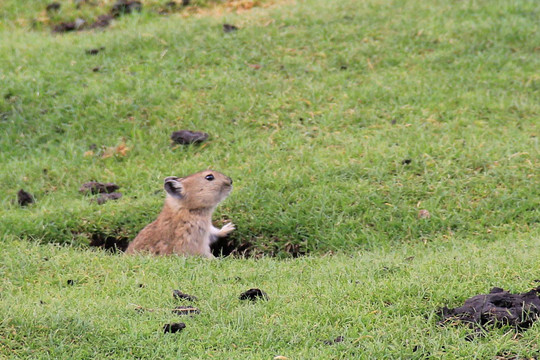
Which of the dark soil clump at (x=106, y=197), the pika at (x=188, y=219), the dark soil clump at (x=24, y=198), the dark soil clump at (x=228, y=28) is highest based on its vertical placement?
the dark soil clump at (x=228, y=28)

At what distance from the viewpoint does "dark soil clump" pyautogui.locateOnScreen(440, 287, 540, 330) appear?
5246 mm

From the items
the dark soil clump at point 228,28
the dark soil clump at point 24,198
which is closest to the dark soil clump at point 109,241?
the dark soil clump at point 24,198

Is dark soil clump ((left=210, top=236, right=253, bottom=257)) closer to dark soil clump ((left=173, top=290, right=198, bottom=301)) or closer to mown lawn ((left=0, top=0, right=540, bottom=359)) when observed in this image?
mown lawn ((left=0, top=0, right=540, bottom=359))

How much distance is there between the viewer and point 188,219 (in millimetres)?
8445

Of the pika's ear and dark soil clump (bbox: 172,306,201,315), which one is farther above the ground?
dark soil clump (bbox: 172,306,201,315)

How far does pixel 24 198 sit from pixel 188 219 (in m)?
2.41

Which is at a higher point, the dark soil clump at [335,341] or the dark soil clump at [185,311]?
the dark soil clump at [335,341]

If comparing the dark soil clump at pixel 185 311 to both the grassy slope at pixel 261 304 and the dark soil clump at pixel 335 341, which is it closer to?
the grassy slope at pixel 261 304

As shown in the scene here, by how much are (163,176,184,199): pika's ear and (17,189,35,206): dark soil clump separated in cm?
207

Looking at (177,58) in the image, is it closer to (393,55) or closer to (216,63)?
(216,63)

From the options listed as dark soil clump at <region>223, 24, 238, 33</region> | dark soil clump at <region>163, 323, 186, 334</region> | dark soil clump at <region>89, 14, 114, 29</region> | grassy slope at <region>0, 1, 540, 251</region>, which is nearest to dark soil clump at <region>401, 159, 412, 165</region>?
grassy slope at <region>0, 1, 540, 251</region>

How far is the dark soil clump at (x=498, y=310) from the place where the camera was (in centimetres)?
525

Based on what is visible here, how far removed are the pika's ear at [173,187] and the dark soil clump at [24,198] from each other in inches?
81.6

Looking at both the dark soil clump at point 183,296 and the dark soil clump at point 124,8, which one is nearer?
the dark soil clump at point 183,296
